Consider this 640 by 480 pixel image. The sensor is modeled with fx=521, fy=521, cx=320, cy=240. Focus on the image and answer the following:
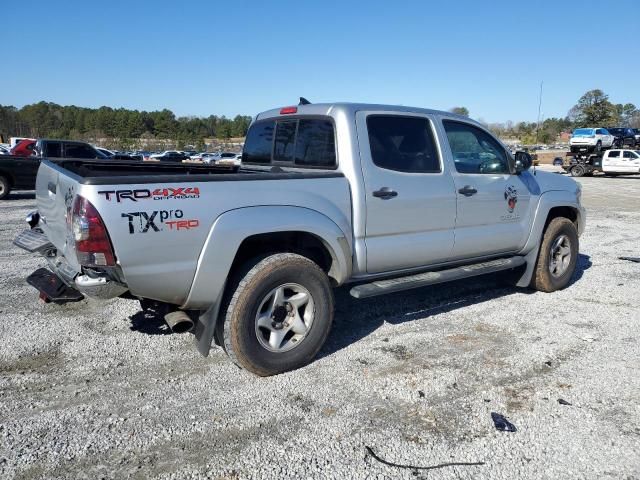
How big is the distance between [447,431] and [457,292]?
3.03 metres

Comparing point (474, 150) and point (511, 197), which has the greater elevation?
point (474, 150)

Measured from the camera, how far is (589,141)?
115ft

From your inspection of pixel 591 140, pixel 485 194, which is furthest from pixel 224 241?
pixel 591 140

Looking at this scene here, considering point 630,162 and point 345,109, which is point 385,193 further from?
point 630,162

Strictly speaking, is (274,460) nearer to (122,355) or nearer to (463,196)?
(122,355)

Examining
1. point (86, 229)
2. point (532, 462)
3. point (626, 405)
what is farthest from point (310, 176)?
point (626, 405)

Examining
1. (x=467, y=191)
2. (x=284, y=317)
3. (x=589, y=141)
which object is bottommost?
(x=284, y=317)

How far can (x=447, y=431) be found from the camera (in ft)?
10.1

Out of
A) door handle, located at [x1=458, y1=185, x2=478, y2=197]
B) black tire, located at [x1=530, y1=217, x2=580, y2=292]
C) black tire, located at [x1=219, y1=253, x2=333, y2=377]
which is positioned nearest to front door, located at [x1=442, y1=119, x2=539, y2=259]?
door handle, located at [x1=458, y1=185, x2=478, y2=197]

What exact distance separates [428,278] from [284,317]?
143 centimetres

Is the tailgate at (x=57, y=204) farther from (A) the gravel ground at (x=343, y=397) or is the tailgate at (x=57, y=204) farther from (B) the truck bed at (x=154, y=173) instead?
(A) the gravel ground at (x=343, y=397)

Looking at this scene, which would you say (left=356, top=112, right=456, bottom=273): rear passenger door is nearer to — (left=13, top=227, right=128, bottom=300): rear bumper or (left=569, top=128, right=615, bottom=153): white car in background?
(left=13, top=227, right=128, bottom=300): rear bumper

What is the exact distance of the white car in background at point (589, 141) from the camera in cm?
3500

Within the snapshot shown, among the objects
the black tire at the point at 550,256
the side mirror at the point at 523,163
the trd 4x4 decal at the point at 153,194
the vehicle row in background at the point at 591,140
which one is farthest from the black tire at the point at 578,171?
the trd 4x4 decal at the point at 153,194
